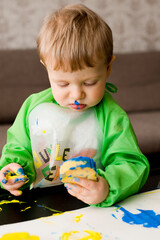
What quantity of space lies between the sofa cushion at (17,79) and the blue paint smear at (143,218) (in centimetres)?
144

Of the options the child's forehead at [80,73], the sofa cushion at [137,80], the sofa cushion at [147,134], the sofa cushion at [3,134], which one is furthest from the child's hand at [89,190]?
the sofa cushion at [137,80]

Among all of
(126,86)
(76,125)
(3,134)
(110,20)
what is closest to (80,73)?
(76,125)

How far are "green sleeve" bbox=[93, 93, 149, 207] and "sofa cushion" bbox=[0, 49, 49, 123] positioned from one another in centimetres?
124

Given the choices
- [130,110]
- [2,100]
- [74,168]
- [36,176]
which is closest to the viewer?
[74,168]

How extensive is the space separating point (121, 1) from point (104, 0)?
0.15 meters

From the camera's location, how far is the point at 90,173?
674 mm

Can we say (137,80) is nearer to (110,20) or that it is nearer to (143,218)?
(110,20)

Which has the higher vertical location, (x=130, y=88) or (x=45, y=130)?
(x=45, y=130)

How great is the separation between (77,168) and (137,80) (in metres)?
1.78

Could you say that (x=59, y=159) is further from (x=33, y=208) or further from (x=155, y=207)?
(x=155, y=207)

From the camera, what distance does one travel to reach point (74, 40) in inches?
28.8

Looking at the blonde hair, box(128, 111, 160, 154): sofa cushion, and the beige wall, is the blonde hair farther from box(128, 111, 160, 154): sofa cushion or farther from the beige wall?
the beige wall

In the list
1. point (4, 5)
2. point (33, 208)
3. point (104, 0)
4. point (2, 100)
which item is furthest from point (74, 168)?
point (104, 0)

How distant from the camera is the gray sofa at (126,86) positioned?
185 centimetres
